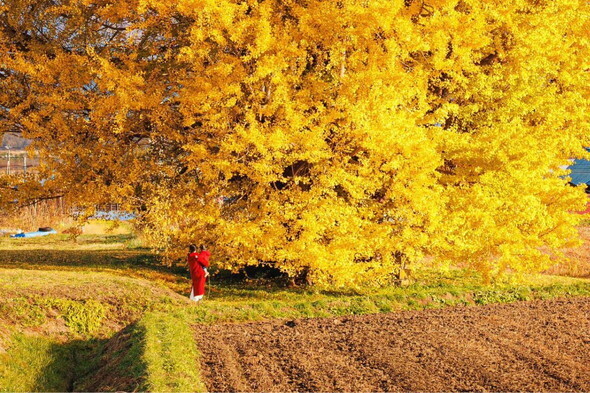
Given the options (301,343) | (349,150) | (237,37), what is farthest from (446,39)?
(301,343)

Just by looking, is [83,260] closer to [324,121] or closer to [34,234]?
[324,121]

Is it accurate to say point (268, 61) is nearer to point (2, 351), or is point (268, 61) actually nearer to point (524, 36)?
point (524, 36)

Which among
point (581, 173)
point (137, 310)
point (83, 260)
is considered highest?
point (581, 173)

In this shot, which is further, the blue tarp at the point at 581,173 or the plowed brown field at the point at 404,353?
the blue tarp at the point at 581,173

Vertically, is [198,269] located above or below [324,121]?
below

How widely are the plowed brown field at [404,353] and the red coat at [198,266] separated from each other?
2349 millimetres

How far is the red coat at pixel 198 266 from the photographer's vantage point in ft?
47.0

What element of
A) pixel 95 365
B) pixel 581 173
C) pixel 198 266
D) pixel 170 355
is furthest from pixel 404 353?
pixel 581 173

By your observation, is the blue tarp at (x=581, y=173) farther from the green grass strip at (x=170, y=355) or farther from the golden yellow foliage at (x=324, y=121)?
the green grass strip at (x=170, y=355)

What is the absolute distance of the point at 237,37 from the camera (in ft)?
43.9

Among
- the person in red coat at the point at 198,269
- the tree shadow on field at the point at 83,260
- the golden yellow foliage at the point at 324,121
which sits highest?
the golden yellow foliage at the point at 324,121

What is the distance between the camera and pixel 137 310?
1345 cm

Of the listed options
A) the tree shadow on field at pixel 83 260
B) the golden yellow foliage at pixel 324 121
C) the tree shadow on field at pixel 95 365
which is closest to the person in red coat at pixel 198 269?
the golden yellow foliage at pixel 324 121

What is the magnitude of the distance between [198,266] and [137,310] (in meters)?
1.57
